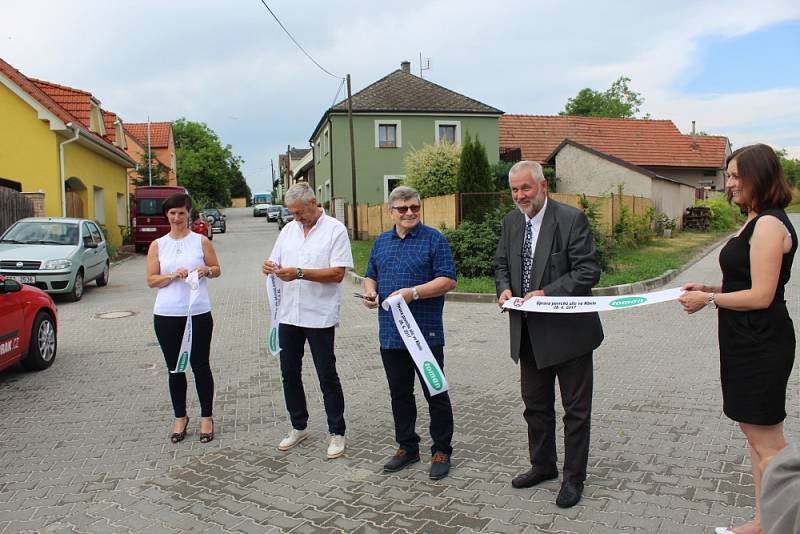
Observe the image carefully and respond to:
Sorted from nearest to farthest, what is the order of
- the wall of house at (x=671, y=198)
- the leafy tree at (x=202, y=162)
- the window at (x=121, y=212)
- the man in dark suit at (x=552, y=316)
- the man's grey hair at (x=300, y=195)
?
1. the man in dark suit at (x=552, y=316)
2. the man's grey hair at (x=300, y=195)
3. the wall of house at (x=671, y=198)
4. the window at (x=121, y=212)
5. the leafy tree at (x=202, y=162)

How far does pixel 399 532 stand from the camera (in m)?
3.60

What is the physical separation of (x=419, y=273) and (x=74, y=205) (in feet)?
69.8

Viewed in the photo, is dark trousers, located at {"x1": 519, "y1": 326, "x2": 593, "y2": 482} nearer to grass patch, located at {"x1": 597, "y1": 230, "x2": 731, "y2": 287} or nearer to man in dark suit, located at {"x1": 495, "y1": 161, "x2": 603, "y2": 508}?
man in dark suit, located at {"x1": 495, "y1": 161, "x2": 603, "y2": 508}

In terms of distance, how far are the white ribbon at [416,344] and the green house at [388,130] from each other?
30.9m

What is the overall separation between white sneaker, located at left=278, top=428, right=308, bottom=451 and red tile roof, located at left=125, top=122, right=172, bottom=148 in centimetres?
5127

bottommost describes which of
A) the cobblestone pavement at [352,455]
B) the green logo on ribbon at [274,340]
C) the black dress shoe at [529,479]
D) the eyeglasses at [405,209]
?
the cobblestone pavement at [352,455]

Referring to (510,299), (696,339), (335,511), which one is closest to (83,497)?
(335,511)

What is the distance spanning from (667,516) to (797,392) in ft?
10.6

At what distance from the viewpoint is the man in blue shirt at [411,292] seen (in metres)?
4.26

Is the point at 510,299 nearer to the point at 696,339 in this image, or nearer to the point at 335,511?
the point at 335,511

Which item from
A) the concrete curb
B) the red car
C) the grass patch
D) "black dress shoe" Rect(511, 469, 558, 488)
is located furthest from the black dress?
the grass patch

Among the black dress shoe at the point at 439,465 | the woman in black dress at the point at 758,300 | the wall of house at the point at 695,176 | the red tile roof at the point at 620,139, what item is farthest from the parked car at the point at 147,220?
the wall of house at the point at 695,176

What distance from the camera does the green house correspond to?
3509 centimetres

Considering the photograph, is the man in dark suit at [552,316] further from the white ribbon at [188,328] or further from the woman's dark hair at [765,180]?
the white ribbon at [188,328]
